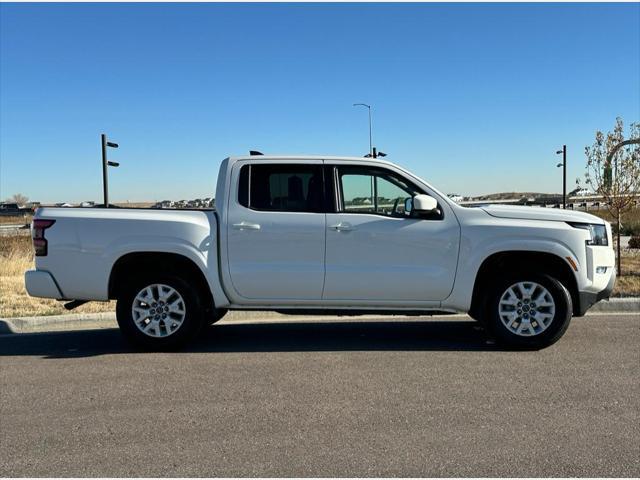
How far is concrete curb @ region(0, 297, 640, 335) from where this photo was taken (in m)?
6.97

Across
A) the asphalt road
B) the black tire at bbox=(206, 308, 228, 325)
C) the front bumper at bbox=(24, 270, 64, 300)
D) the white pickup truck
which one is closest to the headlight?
the white pickup truck

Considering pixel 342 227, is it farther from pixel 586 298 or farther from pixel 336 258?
pixel 586 298

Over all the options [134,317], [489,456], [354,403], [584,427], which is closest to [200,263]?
[134,317]

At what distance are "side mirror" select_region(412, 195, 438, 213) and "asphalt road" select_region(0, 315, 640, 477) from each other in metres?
1.51

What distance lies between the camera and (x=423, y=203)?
522 cm

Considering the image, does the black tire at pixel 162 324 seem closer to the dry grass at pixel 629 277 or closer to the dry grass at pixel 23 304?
the dry grass at pixel 23 304

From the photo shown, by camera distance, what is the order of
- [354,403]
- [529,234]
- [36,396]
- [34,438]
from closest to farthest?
[34,438]
[354,403]
[36,396]
[529,234]

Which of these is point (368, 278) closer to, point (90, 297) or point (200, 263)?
point (200, 263)

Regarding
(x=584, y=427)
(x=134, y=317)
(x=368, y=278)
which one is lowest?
(x=584, y=427)

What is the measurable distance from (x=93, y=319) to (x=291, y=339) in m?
3.04

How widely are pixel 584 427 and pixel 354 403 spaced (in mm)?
1629

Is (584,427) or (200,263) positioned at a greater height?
(200,263)

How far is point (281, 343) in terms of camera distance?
5.96 m

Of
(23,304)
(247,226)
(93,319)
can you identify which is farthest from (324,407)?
(23,304)
